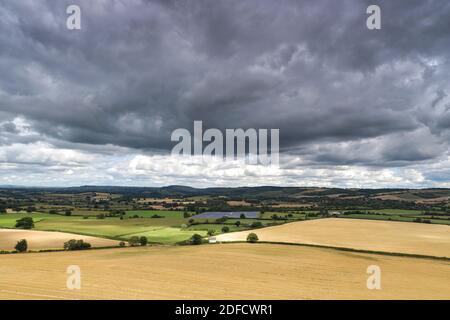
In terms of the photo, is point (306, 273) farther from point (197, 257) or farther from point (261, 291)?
point (197, 257)

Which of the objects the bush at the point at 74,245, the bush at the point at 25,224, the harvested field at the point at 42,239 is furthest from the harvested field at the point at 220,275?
the bush at the point at 25,224

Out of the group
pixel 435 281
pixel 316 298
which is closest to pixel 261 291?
pixel 316 298

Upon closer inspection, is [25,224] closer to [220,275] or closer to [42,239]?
[42,239]

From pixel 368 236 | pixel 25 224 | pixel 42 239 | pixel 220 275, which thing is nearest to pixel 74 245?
pixel 42 239

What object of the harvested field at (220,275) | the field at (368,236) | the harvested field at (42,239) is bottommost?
the field at (368,236)

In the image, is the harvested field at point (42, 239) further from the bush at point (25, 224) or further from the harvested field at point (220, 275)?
the bush at point (25, 224)
